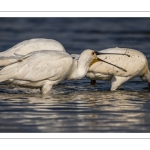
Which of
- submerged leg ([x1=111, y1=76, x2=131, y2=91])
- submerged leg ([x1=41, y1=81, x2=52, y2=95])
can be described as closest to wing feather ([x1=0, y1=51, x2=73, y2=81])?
submerged leg ([x1=41, y1=81, x2=52, y2=95])

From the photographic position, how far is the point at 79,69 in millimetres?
11594

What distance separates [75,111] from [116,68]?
2.51 meters

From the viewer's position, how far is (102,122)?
9180 mm

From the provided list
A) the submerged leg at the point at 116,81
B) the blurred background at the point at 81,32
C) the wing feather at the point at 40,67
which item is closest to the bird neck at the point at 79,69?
the wing feather at the point at 40,67

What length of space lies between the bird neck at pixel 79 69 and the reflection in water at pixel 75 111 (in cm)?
34

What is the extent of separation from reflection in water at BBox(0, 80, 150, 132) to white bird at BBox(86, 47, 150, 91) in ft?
1.04

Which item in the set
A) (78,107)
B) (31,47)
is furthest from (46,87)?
(31,47)

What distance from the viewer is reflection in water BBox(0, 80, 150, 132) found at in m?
8.83

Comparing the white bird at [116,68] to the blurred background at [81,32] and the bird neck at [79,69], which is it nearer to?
the bird neck at [79,69]

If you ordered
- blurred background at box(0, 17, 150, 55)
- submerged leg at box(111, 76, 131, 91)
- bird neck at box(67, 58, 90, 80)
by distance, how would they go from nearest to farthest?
bird neck at box(67, 58, 90, 80) < submerged leg at box(111, 76, 131, 91) < blurred background at box(0, 17, 150, 55)

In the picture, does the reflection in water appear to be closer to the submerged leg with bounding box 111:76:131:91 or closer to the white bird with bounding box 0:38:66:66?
the submerged leg with bounding box 111:76:131:91

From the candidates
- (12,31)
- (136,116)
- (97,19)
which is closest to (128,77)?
(136,116)

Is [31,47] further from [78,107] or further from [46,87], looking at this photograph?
[78,107]

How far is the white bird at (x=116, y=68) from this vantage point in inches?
479
